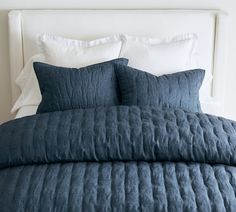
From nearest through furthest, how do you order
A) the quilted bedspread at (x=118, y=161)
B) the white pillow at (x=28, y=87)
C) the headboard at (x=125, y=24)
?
the quilted bedspread at (x=118, y=161), the white pillow at (x=28, y=87), the headboard at (x=125, y=24)

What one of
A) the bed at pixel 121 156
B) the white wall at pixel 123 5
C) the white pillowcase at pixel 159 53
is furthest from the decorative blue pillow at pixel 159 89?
the white wall at pixel 123 5

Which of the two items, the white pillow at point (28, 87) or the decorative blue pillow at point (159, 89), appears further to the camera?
the white pillow at point (28, 87)

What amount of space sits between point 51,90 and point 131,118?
0.55m

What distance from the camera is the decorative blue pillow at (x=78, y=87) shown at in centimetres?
235

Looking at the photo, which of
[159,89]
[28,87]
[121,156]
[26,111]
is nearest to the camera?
[121,156]

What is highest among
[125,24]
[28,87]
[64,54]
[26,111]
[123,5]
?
[123,5]

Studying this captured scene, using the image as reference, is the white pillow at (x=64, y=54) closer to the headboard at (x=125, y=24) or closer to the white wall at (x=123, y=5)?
the headboard at (x=125, y=24)

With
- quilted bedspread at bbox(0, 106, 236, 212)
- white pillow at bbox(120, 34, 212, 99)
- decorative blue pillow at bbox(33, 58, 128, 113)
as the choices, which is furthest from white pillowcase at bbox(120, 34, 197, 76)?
quilted bedspread at bbox(0, 106, 236, 212)

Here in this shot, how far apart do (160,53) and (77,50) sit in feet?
1.60

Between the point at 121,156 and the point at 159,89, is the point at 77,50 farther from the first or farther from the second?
the point at 121,156

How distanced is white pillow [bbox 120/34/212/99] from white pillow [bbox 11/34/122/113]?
0.29 ft

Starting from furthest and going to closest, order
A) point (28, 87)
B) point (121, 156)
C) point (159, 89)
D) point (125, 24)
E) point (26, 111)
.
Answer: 1. point (125, 24)
2. point (28, 87)
3. point (26, 111)
4. point (159, 89)
5. point (121, 156)

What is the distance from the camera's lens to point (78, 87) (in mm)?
2361

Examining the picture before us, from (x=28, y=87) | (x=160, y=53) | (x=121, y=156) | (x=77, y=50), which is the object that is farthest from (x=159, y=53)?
(x=121, y=156)
